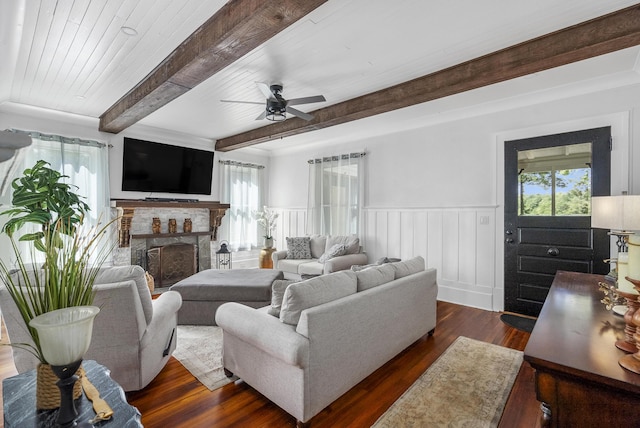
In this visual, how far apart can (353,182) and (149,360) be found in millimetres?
4174

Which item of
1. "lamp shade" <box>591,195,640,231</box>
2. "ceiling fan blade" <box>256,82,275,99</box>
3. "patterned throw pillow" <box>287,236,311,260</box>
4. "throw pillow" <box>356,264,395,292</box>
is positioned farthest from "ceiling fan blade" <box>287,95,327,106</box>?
"patterned throw pillow" <box>287,236,311,260</box>

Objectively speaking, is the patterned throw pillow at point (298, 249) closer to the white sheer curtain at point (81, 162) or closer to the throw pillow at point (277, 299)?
the white sheer curtain at point (81, 162)

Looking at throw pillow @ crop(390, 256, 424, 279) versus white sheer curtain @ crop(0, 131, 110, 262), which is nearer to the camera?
throw pillow @ crop(390, 256, 424, 279)

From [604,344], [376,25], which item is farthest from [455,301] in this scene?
[376,25]

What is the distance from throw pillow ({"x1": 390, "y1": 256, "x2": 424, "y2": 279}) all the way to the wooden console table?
140 centimetres

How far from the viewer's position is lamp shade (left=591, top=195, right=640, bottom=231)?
67.0 inches

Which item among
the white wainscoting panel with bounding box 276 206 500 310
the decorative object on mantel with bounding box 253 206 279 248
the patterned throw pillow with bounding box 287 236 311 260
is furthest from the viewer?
the decorative object on mantel with bounding box 253 206 279 248

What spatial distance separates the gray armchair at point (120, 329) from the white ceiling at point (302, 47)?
1848 mm

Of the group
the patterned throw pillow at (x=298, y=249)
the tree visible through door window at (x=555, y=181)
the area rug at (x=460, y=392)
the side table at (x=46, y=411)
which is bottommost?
the area rug at (x=460, y=392)

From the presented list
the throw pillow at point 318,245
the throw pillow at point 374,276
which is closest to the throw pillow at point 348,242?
the throw pillow at point 318,245

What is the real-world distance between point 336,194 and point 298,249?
127cm

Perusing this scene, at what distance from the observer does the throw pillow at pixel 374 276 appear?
2346 millimetres

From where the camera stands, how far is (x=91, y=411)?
1.14 meters

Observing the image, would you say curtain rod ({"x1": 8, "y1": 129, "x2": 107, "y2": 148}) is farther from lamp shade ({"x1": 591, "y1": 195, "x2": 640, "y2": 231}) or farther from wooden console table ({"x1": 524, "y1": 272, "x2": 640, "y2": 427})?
lamp shade ({"x1": 591, "y1": 195, "x2": 640, "y2": 231})
